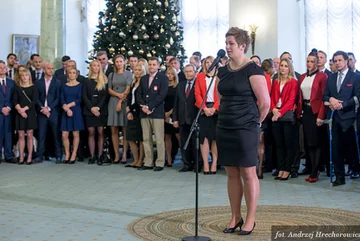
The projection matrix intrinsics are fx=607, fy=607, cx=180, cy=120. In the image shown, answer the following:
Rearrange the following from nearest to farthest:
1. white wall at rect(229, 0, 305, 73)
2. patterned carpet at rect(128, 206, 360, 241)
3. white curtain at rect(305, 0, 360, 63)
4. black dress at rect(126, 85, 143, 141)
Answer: patterned carpet at rect(128, 206, 360, 241)
black dress at rect(126, 85, 143, 141)
white curtain at rect(305, 0, 360, 63)
white wall at rect(229, 0, 305, 73)

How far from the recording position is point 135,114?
10.4 meters

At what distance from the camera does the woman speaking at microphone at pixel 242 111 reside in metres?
5.25

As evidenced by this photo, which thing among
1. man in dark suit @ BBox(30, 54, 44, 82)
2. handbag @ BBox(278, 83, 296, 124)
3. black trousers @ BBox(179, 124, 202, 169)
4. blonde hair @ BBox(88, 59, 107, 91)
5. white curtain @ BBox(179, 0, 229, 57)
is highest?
white curtain @ BBox(179, 0, 229, 57)

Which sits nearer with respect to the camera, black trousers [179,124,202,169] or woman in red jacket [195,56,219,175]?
woman in red jacket [195,56,219,175]

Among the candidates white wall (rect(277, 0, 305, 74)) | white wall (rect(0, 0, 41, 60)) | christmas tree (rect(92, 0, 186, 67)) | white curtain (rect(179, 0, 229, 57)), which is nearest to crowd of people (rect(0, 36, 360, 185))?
christmas tree (rect(92, 0, 186, 67))

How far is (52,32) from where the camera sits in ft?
48.4

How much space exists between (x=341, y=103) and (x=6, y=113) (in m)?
5.93

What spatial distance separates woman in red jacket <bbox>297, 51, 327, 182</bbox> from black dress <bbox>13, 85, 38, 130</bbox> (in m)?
4.81

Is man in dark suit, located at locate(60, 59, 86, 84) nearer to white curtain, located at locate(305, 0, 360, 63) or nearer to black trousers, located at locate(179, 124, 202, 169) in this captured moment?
black trousers, located at locate(179, 124, 202, 169)

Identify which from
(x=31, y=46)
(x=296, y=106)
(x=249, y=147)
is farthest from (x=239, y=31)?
(x=31, y=46)

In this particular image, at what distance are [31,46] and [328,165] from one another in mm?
11675

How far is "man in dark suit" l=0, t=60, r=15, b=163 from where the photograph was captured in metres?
10.9

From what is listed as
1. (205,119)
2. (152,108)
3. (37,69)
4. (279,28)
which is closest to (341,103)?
(205,119)

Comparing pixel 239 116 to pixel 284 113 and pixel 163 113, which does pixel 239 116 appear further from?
pixel 163 113
